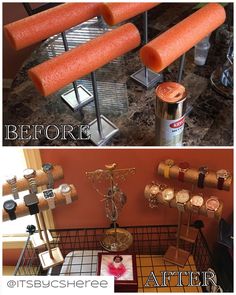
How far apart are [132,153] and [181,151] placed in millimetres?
146

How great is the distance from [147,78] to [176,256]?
594 mm

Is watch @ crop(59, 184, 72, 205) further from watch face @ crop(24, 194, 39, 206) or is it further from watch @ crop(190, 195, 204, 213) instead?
watch @ crop(190, 195, 204, 213)

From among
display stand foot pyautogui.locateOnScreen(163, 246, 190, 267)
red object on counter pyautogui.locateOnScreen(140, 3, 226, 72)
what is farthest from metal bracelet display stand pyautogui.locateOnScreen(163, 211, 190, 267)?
red object on counter pyautogui.locateOnScreen(140, 3, 226, 72)

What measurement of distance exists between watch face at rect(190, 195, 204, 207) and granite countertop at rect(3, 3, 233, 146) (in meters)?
0.16

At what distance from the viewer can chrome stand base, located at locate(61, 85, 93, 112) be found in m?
1.31

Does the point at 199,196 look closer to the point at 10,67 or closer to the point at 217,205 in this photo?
the point at 217,205

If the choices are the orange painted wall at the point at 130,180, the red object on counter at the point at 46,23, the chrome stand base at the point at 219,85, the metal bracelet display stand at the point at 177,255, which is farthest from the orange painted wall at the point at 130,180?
the red object on counter at the point at 46,23

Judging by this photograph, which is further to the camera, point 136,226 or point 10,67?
point 10,67

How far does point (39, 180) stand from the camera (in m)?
1.13

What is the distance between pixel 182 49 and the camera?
1019 millimetres

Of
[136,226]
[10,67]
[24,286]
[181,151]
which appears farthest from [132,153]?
[10,67]

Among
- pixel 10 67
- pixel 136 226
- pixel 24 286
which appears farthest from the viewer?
pixel 10 67

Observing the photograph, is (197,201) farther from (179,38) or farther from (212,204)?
(179,38)

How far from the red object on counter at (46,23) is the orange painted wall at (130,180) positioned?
1.10ft
